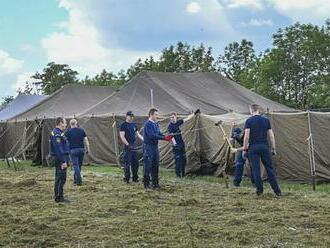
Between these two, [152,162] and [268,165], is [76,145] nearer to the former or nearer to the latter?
[152,162]

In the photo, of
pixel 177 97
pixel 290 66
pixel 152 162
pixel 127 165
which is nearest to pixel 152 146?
pixel 152 162

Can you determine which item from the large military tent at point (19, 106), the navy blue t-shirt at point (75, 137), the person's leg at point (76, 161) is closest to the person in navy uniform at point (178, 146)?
the navy blue t-shirt at point (75, 137)

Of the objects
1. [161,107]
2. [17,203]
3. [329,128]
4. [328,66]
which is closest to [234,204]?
[17,203]

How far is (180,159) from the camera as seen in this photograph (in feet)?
51.9

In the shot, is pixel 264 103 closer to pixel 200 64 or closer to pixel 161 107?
pixel 161 107

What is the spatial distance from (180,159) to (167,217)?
22.6 ft

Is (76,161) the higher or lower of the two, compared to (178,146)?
lower

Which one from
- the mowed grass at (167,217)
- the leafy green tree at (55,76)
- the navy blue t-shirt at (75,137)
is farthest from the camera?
the leafy green tree at (55,76)

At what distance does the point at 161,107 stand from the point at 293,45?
24.9m

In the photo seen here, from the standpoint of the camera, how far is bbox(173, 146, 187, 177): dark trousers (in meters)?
15.7

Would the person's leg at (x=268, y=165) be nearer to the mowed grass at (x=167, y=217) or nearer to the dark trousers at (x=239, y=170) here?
the mowed grass at (x=167, y=217)

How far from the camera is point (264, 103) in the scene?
24.4 m

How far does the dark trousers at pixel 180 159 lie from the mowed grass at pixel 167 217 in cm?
221

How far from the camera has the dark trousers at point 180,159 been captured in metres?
15.7
